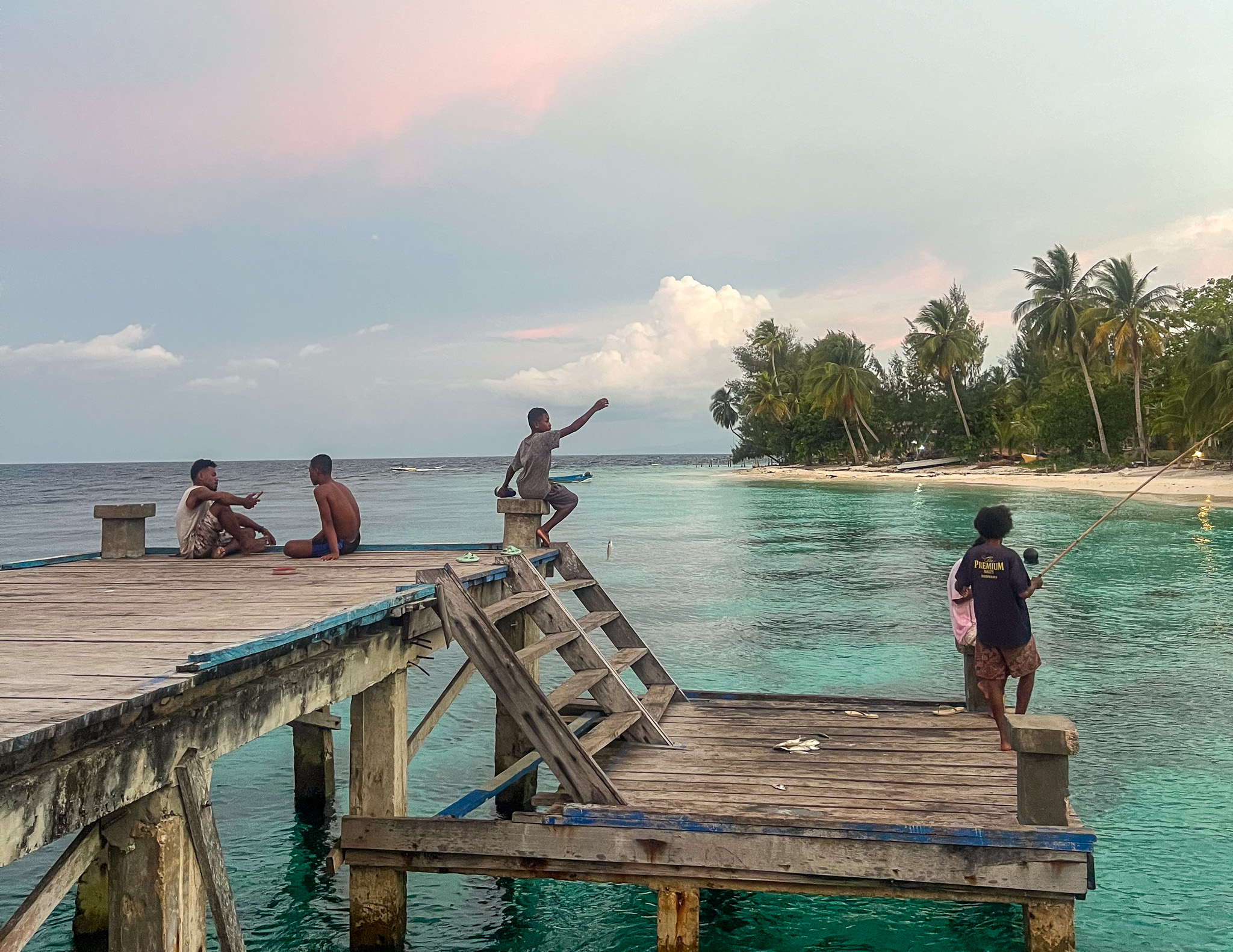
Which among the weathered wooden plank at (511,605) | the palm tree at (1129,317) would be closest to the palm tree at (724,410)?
the palm tree at (1129,317)

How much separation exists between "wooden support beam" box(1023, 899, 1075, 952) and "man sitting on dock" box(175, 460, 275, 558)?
676 cm

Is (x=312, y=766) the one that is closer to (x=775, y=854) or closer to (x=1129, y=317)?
(x=775, y=854)

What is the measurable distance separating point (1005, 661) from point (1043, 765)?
2.32 meters

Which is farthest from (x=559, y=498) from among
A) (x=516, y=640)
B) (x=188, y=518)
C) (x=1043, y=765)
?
(x=1043, y=765)

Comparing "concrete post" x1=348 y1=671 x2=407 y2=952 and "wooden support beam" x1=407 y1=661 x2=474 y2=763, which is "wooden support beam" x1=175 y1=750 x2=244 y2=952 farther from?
"wooden support beam" x1=407 y1=661 x2=474 y2=763

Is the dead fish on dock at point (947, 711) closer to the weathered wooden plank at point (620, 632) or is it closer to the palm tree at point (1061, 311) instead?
the weathered wooden plank at point (620, 632)

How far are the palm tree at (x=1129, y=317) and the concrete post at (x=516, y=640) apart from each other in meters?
46.6

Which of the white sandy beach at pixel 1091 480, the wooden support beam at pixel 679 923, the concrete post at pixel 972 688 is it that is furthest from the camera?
the white sandy beach at pixel 1091 480

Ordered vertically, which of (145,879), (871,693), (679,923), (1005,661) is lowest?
(871,693)

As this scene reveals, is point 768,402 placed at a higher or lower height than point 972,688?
higher

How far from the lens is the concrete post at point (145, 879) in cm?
397

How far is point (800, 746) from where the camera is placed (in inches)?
276

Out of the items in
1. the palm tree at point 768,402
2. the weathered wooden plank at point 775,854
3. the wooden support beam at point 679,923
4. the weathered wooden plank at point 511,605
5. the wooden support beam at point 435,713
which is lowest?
the wooden support beam at point 679,923

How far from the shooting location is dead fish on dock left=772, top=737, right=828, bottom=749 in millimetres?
6934
